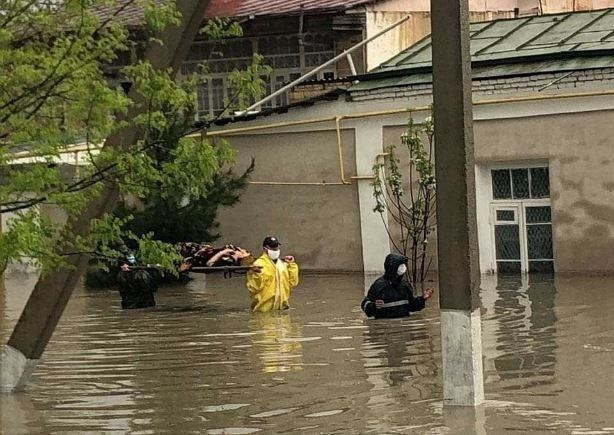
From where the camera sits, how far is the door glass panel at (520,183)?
2584cm

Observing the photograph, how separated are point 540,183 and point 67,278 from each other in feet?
47.7

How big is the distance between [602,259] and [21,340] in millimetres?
13705

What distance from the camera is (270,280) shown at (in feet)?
67.6

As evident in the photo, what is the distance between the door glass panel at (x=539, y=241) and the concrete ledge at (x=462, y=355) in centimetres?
1439

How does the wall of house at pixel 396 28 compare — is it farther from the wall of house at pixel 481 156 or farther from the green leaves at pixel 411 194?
the green leaves at pixel 411 194

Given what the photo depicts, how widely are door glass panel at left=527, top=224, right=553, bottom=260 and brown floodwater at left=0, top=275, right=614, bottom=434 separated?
3001mm

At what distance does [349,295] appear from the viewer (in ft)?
76.6

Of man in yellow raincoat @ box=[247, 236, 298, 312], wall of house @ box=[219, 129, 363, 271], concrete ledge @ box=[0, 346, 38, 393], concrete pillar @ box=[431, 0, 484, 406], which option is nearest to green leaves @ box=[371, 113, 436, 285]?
wall of house @ box=[219, 129, 363, 271]

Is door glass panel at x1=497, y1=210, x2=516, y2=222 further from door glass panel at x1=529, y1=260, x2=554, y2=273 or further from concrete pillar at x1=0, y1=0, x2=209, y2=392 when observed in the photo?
concrete pillar at x1=0, y1=0, x2=209, y2=392

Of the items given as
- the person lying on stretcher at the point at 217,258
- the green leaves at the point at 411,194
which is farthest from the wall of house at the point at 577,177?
the person lying on stretcher at the point at 217,258

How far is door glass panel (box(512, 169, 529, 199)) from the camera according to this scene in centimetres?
2584

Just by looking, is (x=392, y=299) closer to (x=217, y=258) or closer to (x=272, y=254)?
(x=272, y=254)

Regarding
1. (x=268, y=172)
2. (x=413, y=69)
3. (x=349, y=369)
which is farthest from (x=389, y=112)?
(x=349, y=369)

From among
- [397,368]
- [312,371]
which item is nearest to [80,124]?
[312,371]
